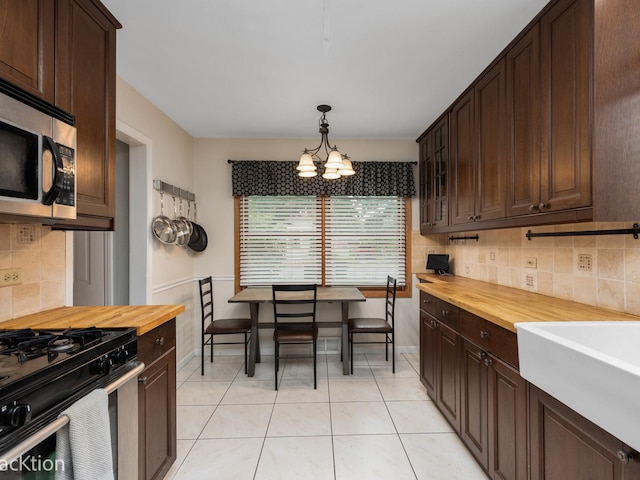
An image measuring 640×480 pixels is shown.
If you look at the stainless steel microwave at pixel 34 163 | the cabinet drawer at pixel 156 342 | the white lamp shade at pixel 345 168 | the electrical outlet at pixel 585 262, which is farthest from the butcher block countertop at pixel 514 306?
the stainless steel microwave at pixel 34 163

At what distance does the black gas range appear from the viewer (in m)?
0.84

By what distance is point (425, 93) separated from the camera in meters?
2.59

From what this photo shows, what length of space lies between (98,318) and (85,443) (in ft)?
2.27

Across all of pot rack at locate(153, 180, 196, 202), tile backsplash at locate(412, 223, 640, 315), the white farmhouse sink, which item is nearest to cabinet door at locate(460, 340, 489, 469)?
the white farmhouse sink

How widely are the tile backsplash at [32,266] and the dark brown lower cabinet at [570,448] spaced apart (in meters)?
2.38

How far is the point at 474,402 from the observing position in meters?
1.79

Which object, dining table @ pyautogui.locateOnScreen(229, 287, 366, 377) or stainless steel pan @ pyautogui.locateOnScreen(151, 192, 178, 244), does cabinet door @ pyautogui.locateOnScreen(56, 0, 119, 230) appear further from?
dining table @ pyautogui.locateOnScreen(229, 287, 366, 377)

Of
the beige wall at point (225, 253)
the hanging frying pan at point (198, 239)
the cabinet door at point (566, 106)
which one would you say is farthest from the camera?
the hanging frying pan at point (198, 239)

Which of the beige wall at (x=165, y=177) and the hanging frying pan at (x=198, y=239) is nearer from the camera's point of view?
the beige wall at (x=165, y=177)

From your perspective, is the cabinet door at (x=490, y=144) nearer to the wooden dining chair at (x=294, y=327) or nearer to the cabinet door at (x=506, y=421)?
the cabinet door at (x=506, y=421)

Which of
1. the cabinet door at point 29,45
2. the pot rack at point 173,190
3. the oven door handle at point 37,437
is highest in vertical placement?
the cabinet door at point 29,45

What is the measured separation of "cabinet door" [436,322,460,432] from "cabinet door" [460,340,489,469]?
3.0 inches

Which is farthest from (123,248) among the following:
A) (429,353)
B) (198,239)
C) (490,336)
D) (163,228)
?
(490,336)

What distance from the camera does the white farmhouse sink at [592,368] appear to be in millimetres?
790
